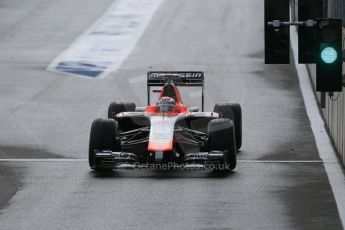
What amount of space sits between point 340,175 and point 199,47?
19.5 m

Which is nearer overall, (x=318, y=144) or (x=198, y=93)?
(x=318, y=144)

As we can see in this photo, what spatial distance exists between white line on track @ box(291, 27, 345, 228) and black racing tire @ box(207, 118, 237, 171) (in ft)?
5.84

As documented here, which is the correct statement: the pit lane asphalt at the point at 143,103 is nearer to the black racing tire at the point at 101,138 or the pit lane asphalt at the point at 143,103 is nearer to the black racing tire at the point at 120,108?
the black racing tire at the point at 101,138

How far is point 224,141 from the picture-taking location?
2295 cm

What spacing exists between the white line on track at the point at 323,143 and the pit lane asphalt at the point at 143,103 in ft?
0.58

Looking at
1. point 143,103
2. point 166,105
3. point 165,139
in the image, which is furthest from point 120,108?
point 143,103

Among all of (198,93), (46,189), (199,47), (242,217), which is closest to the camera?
(242,217)

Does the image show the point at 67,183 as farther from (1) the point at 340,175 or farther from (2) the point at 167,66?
(2) the point at 167,66

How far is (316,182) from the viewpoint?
73.1 feet

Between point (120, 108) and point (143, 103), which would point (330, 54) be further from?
point (143, 103)

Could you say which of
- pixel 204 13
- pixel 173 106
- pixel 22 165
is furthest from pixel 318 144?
pixel 204 13

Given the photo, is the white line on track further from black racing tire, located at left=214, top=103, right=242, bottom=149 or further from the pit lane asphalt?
black racing tire, located at left=214, top=103, right=242, bottom=149

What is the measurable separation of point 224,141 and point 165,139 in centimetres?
105

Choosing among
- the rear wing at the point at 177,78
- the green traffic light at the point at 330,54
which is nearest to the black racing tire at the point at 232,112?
the rear wing at the point at 177,78
